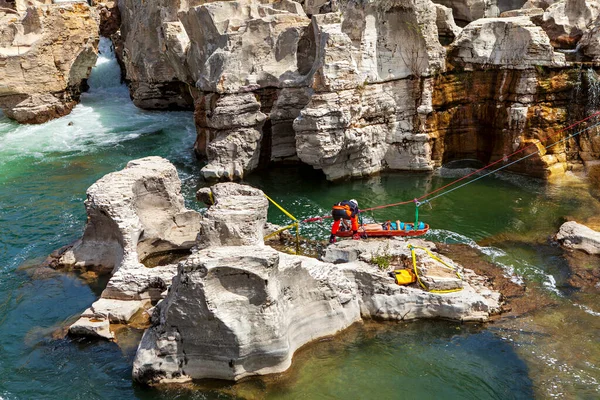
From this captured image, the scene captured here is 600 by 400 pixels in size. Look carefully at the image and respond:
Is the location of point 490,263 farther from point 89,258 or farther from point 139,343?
point 89,258

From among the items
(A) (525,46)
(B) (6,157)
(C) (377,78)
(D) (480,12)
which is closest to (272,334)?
(C) (377,78)

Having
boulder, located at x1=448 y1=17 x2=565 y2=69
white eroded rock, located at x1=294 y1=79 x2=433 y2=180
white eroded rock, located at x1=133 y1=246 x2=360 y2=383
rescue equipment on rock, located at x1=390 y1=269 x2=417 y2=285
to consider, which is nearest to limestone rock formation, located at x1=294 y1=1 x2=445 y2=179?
white eroded rock, located at x1=294 y1=79 x2=433 y2=180

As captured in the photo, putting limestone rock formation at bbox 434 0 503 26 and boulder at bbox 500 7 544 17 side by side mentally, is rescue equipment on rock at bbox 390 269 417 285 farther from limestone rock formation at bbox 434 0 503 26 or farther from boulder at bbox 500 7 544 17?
limestone rock formation at bbox 434 0 503 26

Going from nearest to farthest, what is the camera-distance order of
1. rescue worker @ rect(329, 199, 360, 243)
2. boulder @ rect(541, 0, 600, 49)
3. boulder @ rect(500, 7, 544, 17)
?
rescue worker @ rect(329, 199, 360, 243)
boulder @ rect(541, 0, 600, 49)
boulder @ rect(500, 7, 544, 17)

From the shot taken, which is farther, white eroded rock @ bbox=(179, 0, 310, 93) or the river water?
white eroded rock @ bbox=(179, 0, 310, 93)

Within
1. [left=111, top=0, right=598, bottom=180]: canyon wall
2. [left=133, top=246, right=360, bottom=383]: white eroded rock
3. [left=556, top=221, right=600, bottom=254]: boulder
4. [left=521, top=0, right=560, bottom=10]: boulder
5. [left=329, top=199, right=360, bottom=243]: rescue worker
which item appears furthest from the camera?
[left=521, top=0, right=560, bottom=10]: boulder
